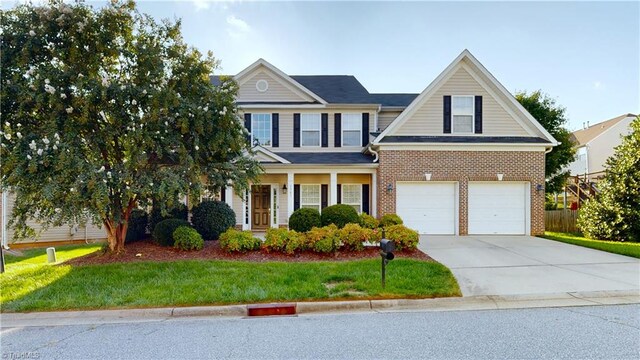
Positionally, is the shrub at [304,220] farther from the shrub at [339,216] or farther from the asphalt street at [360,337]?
the asphalt street at [360,337]

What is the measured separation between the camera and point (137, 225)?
10.4 m

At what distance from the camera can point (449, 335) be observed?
4.25 meters

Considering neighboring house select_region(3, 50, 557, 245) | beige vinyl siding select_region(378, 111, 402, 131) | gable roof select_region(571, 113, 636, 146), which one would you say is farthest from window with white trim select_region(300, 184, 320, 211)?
gable roof select_region(571, 113, 636, 146)

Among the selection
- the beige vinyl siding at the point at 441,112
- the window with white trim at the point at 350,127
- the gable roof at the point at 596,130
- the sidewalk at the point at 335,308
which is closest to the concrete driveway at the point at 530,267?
the sidewalk at the point at 335,308

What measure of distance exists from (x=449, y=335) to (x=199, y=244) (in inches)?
266

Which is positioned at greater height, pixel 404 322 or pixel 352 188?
pixel 352 188

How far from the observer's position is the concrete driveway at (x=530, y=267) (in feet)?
20.3

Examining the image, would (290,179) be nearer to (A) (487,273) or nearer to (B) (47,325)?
(A) (487,273)

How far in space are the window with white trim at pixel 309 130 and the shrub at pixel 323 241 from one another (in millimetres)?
6804

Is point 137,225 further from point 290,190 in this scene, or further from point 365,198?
point 365,198

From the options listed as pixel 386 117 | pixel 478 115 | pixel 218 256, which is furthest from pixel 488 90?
pixel 218 256

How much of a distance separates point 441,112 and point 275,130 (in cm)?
703

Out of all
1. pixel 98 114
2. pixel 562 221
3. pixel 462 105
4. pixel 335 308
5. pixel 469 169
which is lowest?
pixel 335 308

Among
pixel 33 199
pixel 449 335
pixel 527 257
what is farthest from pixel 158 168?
pixel 527 257
